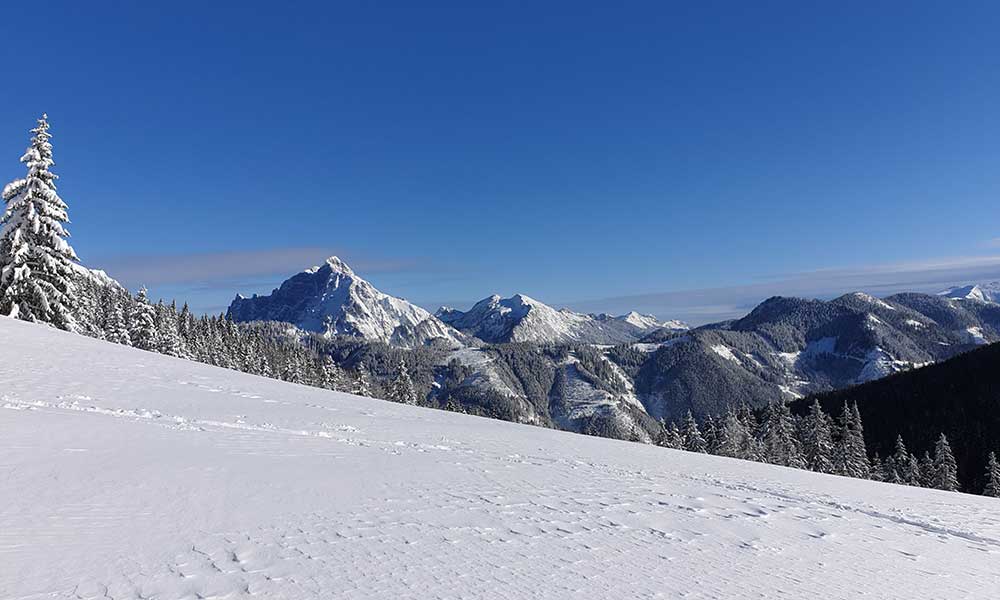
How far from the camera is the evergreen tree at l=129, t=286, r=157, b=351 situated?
54000mm

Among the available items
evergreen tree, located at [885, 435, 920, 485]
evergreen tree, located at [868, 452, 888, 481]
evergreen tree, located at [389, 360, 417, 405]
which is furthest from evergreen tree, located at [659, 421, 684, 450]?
evergreen tree, located at [389, 360, 417, 405]

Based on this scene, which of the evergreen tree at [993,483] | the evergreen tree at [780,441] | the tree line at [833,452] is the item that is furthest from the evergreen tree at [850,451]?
the evergreen tree at [993,483]

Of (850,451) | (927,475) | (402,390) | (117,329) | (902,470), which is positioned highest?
(117,329)

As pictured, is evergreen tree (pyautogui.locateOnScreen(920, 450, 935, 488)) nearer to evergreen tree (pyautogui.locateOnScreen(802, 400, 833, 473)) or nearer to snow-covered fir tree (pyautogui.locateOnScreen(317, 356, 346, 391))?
evergreen tree (pyautogui.locateOnScreen(802, 400, 833, 473))

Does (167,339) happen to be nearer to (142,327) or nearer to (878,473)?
(142,327)

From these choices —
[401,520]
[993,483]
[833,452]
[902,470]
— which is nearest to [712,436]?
[833,452]

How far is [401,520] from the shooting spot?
8.23m

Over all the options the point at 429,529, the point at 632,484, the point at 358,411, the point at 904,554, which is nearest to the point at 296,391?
the point at 358,411

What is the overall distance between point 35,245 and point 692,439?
65.9 m

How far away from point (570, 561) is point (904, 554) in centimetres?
652

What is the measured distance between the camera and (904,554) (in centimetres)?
903

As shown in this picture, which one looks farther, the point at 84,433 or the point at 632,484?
the point at 632,484

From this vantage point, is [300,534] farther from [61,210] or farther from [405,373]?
[405,373]

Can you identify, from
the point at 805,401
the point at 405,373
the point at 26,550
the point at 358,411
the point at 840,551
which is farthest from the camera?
the point at 805,401
